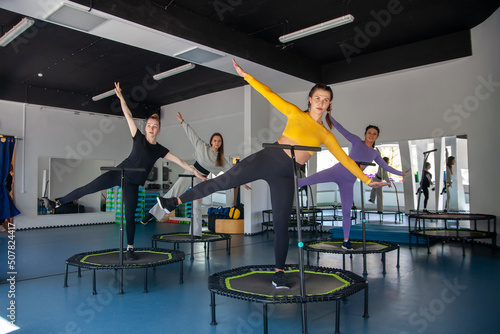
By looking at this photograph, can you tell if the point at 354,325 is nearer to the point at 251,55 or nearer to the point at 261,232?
the point at 251,55

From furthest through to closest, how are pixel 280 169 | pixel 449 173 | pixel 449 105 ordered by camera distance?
pixel 449 173 < pixel 449 105 < pixel 280 169

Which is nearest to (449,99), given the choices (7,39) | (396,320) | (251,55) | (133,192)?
(251,55)

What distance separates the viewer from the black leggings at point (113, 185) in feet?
12.6

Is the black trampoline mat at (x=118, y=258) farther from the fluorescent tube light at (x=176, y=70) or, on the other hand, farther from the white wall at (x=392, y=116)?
the white wall at (x=392, y=116)

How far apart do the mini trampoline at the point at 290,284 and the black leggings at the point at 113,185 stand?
1501 millimetres

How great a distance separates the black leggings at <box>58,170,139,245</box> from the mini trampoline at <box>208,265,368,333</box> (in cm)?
150

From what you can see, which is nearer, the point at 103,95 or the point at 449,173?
the point at 449,173

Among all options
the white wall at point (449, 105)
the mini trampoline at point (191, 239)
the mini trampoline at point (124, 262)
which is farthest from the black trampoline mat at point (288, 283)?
the white wall at point (449, 105)

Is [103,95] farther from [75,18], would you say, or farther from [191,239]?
[191,239]

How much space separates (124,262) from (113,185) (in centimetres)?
81

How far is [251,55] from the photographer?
635cm

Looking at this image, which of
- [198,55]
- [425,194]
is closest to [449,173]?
[425,194]

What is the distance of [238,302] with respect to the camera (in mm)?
A: 3311

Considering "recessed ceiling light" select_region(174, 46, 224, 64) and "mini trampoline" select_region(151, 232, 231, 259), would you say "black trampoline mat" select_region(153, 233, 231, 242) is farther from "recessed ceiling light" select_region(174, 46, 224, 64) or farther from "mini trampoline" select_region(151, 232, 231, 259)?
"recessed ceiling light" select_region(174, 46, 224, 64)
